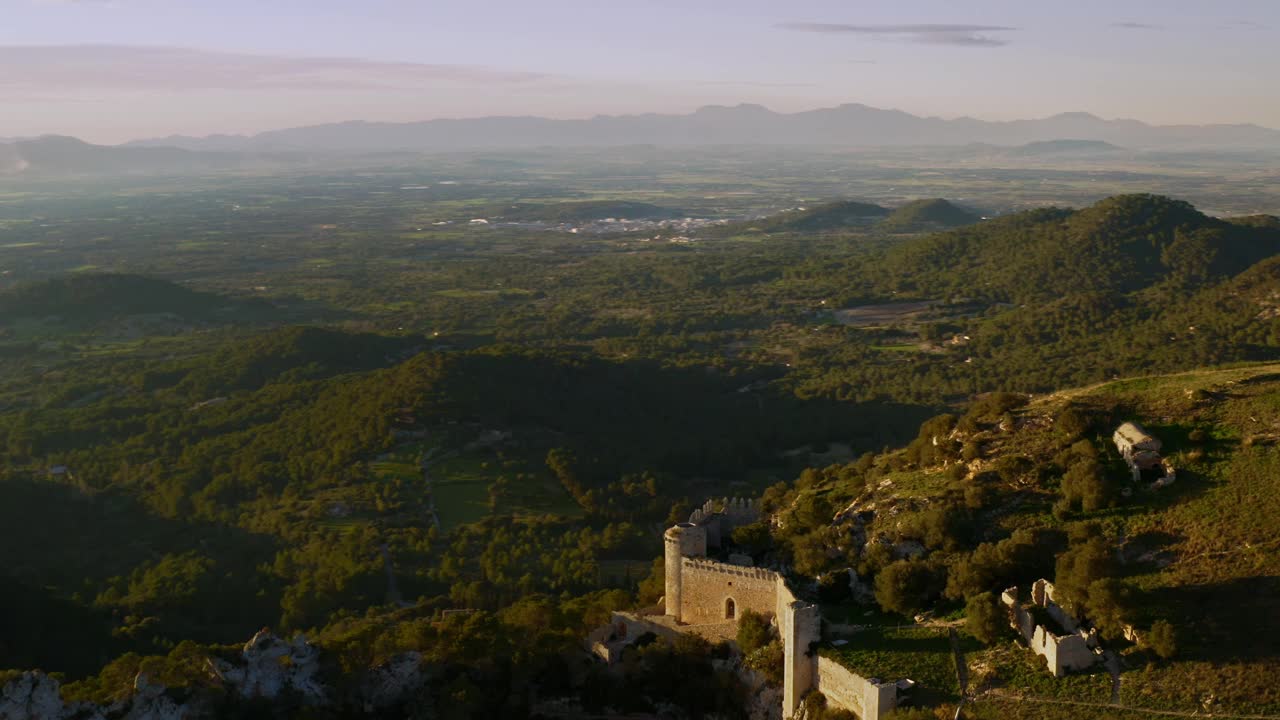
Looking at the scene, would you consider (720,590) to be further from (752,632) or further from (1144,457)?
(1144,457)

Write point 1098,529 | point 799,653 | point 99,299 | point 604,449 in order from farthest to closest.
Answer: point 99,299
point 604,449
point 1098,529
point 799,653

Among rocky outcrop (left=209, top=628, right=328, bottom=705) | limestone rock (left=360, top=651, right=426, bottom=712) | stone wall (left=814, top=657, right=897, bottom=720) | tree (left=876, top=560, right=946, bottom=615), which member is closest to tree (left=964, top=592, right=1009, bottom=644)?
tree (left=876, top=560, right=946, bottom=615)

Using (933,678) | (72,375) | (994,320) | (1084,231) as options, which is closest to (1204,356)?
(994,320)

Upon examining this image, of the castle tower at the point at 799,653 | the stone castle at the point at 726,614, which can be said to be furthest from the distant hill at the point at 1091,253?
the castle tower at the point at 799,653

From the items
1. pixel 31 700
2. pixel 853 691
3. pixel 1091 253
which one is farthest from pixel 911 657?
pixel 1091 253

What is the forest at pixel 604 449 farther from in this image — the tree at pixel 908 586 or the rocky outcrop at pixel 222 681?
the rocky outcrop at pixel 222 681

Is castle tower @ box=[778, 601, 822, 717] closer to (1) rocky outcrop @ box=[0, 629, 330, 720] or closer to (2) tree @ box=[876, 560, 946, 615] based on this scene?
(2) tree @ box=[876, 560, 946, 615]

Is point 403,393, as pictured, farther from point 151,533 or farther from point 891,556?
point 891,556
